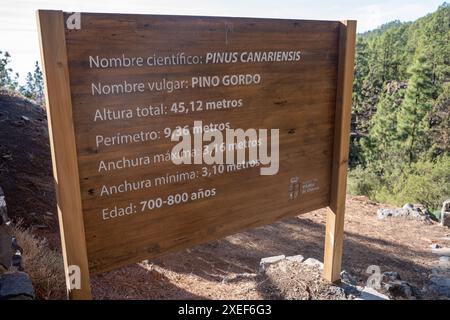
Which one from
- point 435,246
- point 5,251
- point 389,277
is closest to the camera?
point 5,251

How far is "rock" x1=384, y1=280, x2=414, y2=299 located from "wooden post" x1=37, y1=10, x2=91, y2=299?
358cm

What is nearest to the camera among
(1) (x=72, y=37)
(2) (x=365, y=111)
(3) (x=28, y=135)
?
(1) (x=72, y=37)

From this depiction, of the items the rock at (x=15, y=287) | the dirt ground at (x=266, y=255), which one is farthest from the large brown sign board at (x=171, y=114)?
the dirt ground at (x=266, y=255)

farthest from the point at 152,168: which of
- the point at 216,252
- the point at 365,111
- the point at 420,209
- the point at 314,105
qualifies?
the point at 365,111

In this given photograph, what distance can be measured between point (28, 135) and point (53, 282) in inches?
201

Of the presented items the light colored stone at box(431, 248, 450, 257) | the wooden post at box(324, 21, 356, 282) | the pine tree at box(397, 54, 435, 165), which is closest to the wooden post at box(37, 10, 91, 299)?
the wooden post at box(324, 21, 356, 282)

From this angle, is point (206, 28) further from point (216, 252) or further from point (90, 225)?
point (216, 252)

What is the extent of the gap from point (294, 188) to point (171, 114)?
133cm

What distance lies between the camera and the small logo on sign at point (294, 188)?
323cm

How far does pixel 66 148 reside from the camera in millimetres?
2076

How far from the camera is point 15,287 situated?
8.73 feet

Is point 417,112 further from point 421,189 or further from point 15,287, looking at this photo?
point 15,287

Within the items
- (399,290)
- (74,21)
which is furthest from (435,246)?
(74,21)

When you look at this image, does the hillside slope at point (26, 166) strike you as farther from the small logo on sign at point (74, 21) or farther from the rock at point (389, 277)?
the rock at point (389, 277)
